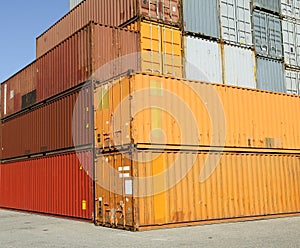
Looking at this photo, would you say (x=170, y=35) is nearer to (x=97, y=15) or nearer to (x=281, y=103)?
(x=97, y=15)

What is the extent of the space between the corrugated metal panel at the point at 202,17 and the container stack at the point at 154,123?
6 centimetres

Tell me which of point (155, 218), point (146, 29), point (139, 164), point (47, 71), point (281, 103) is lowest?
point (155, 218)

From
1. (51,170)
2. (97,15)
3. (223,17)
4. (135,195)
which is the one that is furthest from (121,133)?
(223,17)

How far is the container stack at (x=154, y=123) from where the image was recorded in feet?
42.6

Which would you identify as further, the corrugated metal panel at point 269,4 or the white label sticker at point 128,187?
the corrugated metal panel at point 269,4

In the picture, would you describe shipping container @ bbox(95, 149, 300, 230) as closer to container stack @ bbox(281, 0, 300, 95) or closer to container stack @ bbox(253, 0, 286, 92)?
container stack @ bbox(253, 0, 286, 92)

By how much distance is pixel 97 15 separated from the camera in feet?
66.4

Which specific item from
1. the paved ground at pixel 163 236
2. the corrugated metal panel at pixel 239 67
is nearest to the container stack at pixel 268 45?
the corrugated metal panel at pixel 239 67

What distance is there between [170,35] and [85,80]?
17.7 ft

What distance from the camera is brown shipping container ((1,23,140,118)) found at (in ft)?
52.7

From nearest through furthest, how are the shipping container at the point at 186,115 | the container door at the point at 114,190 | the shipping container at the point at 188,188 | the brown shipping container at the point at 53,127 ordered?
the shipping container at the point at 188,188
the container door at the point at 114,190
the shipping container at the point at 186,115
the brown shipping container at the point at 53,127

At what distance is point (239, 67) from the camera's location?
2162 cm

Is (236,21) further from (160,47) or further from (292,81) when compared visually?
(160,47)

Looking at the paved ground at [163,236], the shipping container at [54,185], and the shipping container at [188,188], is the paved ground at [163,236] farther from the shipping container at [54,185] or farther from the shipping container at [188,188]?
the shipping container at [54,185]
